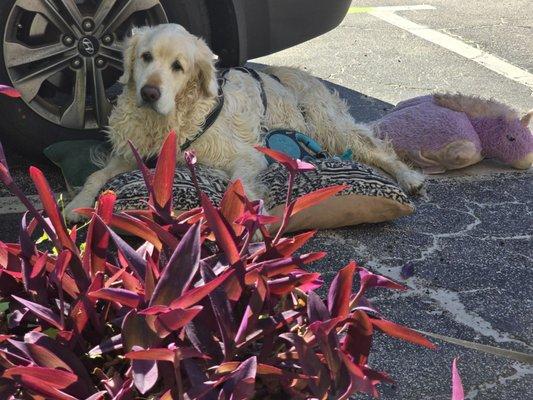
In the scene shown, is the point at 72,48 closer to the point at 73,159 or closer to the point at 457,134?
the point at 73,159

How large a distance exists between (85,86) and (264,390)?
10.7 feet

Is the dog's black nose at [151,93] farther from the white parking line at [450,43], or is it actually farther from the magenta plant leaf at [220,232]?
the white parking line at [450,43]

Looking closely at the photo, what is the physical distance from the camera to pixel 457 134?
4.65 meters

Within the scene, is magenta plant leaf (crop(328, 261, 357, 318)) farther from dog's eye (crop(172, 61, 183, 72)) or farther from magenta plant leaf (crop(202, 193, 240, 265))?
dog's eye (crop(172, 61, 183, 72))

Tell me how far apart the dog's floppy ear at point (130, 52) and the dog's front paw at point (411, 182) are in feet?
5.33

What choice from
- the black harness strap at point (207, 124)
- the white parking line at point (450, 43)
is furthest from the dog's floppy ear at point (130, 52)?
the white parking line at point (450, 43)

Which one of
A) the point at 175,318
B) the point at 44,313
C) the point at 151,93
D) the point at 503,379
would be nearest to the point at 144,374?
the point at 175,318

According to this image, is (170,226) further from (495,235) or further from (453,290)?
(495,235)

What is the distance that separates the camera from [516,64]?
7078mm

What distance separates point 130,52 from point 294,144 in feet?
3.46

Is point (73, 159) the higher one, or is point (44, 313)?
point (44, 313)

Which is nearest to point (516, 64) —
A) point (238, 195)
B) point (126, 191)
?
point (126, 191)

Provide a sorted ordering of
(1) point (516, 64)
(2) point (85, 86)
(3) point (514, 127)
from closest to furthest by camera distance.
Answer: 1. (2) point (85, 86)
2. (3) point (514, 127)
3. (1) point (516, 64)

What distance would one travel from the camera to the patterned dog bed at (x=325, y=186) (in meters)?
3.75
